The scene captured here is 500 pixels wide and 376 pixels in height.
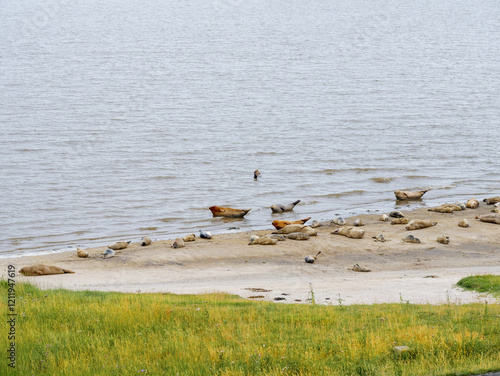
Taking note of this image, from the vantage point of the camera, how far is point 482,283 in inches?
622

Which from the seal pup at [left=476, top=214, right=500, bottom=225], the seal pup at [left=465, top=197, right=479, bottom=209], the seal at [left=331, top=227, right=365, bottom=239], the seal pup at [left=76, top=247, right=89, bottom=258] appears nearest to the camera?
the seal pup at [left=76, top=247, right=89, bottom=258]

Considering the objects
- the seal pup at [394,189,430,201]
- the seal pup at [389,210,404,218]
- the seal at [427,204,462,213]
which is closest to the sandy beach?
the seal pup at [389,210,404,218]

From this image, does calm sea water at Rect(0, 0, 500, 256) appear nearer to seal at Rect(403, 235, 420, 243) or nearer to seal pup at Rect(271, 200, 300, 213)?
seal pup at Rect(271, 200, 300, 213)

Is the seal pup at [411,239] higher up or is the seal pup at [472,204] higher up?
the seal pup at [472,204]

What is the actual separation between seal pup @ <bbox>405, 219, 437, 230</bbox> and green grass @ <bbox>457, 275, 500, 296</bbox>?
7.96 metres

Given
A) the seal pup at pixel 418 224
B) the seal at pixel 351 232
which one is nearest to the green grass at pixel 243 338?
the seal at pixel 351 232

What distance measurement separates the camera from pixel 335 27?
117 meters

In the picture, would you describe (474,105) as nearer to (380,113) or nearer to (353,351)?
(380,113)

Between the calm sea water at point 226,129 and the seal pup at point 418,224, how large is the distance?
154 inches

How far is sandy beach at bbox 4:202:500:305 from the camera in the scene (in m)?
16.3

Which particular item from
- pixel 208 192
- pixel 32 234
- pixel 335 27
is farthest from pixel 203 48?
pixel 32 234

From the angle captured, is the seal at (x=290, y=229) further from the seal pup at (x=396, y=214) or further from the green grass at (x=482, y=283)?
the green grass at (x=482, y=283)

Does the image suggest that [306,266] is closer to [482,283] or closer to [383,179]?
[482,283]

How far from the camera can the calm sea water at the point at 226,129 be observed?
28812mm
